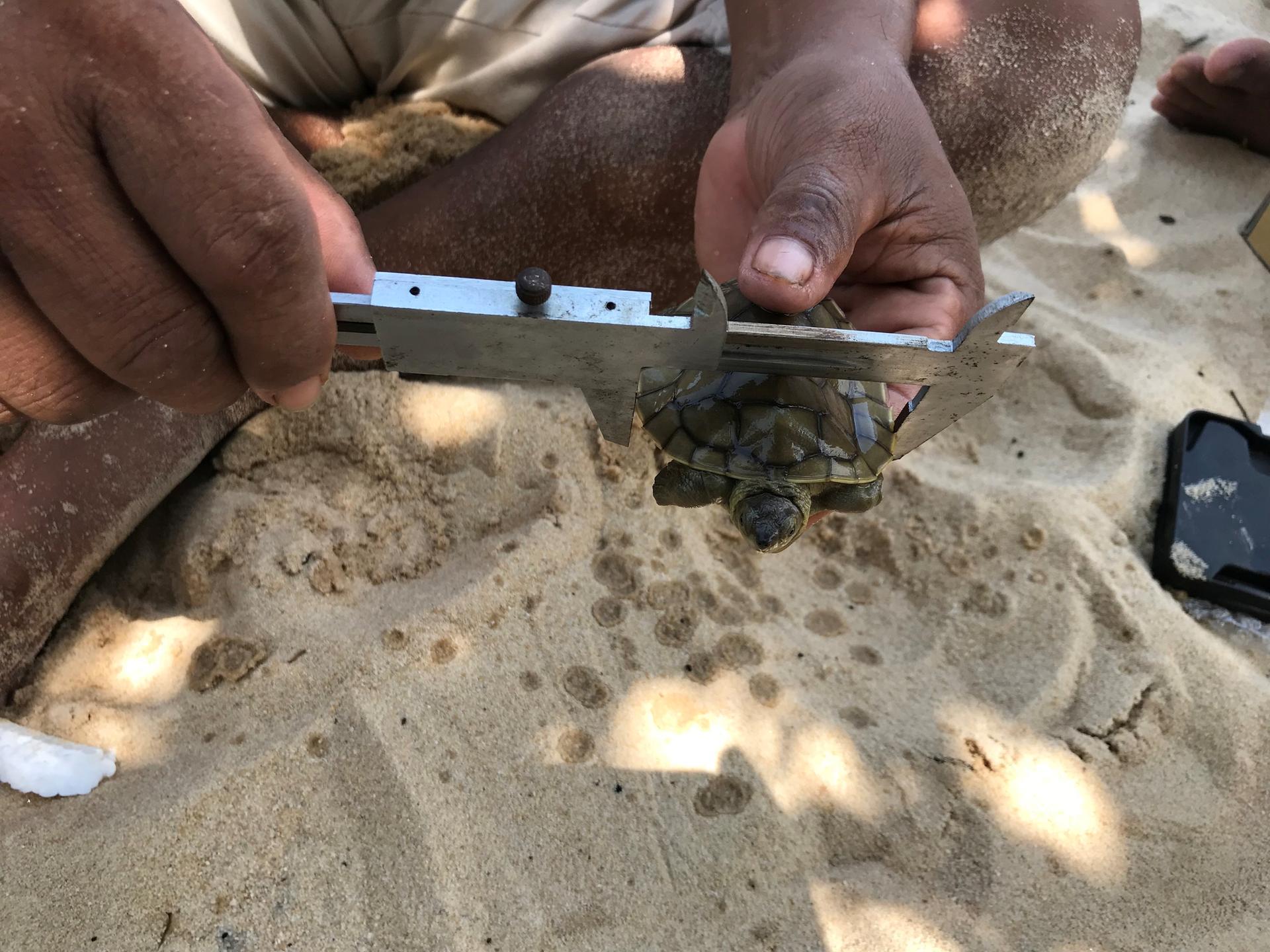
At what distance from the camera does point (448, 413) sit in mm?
2152

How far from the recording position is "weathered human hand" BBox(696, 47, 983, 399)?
4.58ft

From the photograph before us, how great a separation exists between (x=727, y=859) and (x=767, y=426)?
0.83m

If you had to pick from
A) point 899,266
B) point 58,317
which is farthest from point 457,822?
point 899,266

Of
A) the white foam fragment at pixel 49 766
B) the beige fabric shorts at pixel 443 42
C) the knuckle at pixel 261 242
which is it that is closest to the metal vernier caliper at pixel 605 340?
the knuckle at pixel 261 242

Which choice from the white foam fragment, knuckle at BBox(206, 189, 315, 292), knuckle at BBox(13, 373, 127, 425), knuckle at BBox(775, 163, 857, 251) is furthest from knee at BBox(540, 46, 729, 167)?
the white foam fragment

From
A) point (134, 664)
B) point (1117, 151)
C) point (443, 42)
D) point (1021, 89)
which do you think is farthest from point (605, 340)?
point (1117, 151)

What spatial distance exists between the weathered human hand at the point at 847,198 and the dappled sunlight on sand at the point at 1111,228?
176cm

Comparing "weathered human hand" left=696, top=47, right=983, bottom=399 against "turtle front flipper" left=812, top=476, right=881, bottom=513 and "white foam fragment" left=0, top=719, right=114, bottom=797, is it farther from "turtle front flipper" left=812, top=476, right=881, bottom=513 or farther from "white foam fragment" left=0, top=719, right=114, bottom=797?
"white foam fragment" left=0, top=719, right=114, bottom=797

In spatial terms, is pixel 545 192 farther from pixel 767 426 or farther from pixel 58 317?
pixel 58 317

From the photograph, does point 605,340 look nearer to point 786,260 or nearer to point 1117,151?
point 786,260

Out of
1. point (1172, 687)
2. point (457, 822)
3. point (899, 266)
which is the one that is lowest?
point (1172, 687)

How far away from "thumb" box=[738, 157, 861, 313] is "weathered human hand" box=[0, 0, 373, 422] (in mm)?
672

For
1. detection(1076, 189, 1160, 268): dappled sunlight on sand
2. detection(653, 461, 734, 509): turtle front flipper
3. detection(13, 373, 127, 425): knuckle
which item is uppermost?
detection(13, 373, 127, 425): knuckle

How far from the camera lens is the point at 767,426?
5.47 feet
